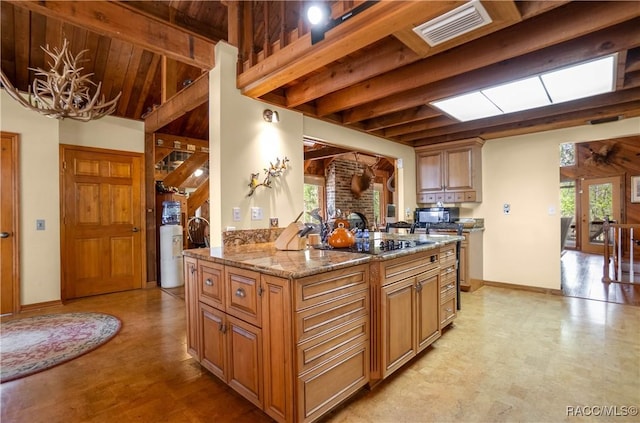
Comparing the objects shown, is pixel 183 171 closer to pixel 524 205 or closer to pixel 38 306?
pixel 38 306

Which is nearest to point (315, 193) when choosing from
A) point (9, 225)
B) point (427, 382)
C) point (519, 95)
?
point (519, 95)

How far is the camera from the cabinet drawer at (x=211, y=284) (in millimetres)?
1892

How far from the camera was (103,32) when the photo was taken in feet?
7.29

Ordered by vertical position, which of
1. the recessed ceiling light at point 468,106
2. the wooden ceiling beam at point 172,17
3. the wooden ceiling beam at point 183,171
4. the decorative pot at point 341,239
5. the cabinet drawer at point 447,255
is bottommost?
the cabinet drawer at point 447,255

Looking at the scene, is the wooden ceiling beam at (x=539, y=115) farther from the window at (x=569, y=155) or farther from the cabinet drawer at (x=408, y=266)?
the window at (x=569, y=155)

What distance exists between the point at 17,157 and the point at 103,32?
91.7 inches

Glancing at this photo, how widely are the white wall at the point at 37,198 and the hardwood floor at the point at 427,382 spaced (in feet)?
4.90

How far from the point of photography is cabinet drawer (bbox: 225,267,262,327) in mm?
1626

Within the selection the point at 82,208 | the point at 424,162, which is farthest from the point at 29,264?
the point at 424,162

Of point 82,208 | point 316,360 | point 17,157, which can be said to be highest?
point 17,157

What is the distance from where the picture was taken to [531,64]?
233cm

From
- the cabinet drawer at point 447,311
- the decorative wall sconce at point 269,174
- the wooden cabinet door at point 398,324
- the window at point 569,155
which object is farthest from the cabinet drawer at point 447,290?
the window at point 569,155

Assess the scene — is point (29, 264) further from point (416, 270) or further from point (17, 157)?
point (416, 270)

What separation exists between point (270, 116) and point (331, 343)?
2.17 m
